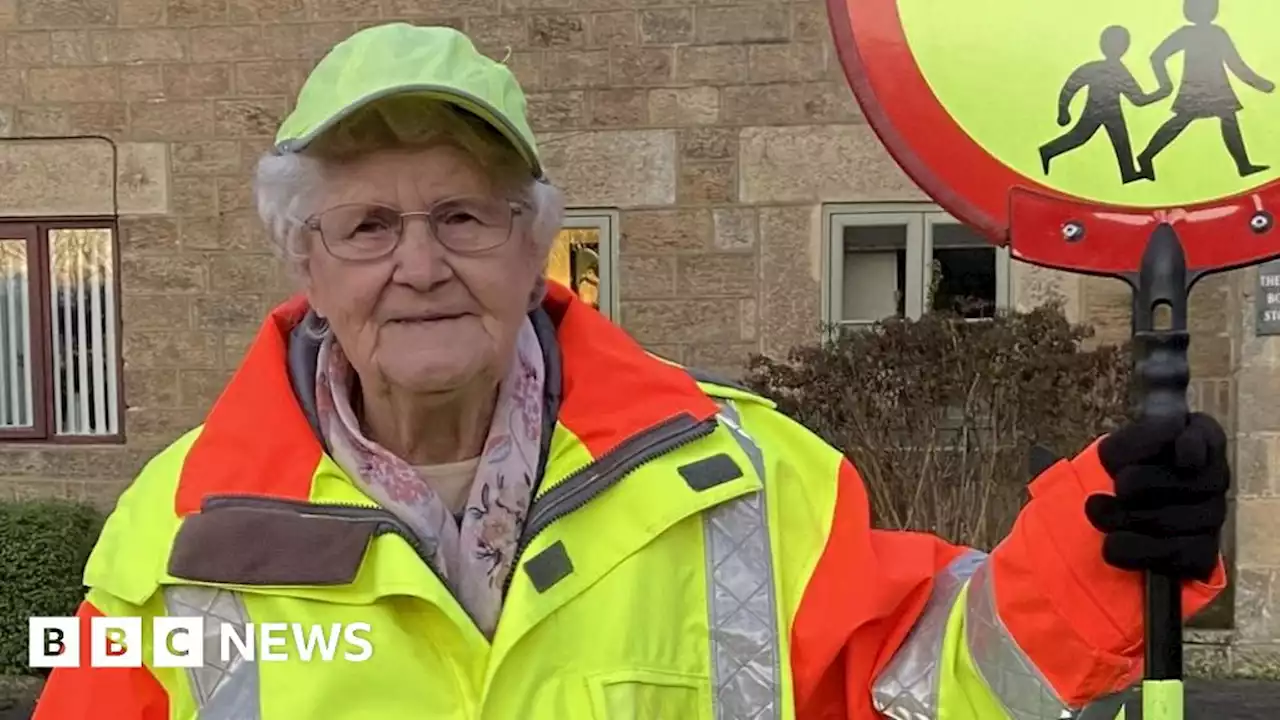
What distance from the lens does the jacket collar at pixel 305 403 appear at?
1.50m

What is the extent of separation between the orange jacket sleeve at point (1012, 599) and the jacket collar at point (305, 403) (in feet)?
0.90

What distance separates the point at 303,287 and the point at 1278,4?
46.3 inches

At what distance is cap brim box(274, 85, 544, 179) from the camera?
1.37 metres

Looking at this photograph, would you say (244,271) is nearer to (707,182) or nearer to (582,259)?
(582,259)

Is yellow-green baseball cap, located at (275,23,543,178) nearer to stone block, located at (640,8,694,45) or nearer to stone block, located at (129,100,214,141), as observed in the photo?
stone block, located at (640,8,694,45)

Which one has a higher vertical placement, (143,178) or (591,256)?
(143,178)

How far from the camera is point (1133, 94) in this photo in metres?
1.29

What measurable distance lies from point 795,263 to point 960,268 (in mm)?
731

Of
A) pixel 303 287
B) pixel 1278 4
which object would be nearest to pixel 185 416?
pixel 303 287

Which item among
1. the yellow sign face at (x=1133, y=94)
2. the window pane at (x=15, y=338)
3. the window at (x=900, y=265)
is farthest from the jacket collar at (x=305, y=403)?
the window pane at (x=15, y=338)

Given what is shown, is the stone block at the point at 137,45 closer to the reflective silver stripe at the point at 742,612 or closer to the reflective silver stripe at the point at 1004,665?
the reflective silver stripe at the point at 742,612

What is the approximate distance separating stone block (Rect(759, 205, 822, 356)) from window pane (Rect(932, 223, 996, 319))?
53 cm

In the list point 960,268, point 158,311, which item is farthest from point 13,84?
point 960,268

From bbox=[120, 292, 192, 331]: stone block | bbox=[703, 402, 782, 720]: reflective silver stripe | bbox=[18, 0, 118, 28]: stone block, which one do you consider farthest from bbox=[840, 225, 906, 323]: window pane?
bbox=[703, 402, 782, 720]: reflective silver stripe
